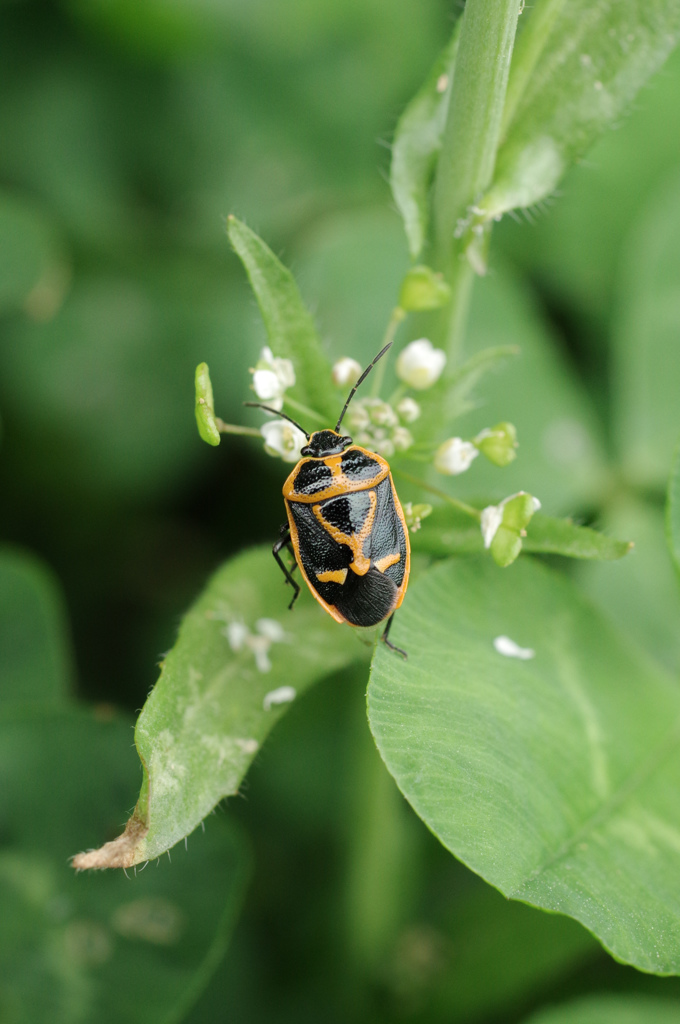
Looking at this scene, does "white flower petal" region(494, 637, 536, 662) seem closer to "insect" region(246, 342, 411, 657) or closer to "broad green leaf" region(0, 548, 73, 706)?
"insect" region(246, 342, 411, 657)

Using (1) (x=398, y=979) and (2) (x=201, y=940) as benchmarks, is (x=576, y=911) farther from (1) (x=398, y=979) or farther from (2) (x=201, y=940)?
(1) (x=398, y=979)

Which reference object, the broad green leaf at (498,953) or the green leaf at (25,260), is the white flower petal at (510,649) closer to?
the broad green leaf at (498,953)

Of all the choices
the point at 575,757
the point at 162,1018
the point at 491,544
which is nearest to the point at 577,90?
the point at 491,544

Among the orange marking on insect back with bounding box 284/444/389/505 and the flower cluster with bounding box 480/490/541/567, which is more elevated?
the flower cluster with bounding box 480/490/541/567

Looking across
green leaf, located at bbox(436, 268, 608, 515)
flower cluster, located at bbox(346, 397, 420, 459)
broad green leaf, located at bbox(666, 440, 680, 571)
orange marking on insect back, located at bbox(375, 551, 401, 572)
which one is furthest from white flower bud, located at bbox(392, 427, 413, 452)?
green leaf, located at bbox(436, 268, 608, 515)

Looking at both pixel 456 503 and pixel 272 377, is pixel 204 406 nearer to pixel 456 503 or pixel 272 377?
pixel 272 377

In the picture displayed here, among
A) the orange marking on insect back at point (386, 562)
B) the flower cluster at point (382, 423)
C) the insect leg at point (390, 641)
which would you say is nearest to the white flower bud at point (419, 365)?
the flower cluster at point (382, 423)
